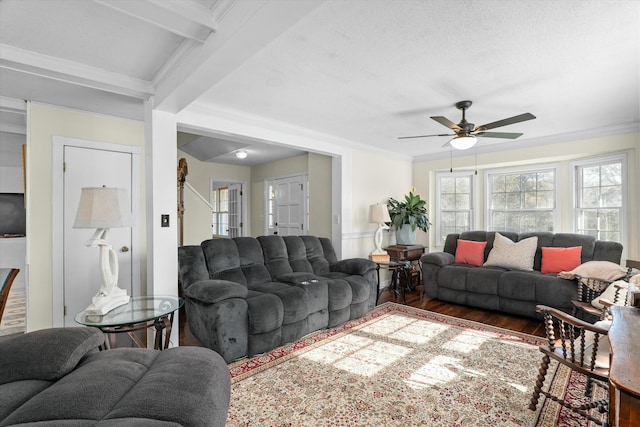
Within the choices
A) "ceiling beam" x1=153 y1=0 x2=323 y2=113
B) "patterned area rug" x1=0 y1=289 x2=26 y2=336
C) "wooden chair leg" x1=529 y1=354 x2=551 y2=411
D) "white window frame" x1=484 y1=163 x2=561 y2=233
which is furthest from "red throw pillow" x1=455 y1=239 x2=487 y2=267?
"patterned area rug" x1=0 y1=289 x2=26 y2=336

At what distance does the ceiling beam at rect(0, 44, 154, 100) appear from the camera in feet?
7.10

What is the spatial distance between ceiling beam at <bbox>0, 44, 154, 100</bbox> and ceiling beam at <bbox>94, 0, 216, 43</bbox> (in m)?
0.99

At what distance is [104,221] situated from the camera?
2.25 m

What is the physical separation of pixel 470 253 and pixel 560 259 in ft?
3.51

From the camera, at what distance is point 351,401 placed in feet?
6.91

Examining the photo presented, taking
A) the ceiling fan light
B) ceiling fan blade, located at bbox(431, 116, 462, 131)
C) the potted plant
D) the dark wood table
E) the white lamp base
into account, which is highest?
ceiling fan blade, located at bbox(431, 116, 462, 131)

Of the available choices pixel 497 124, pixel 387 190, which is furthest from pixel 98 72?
pixel 387 190

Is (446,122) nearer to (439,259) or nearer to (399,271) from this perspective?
(439,259)

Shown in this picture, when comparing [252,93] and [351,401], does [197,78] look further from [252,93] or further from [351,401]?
[351,401]

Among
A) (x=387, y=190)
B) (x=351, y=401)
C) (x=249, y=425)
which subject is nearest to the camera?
(x=249, y=425)

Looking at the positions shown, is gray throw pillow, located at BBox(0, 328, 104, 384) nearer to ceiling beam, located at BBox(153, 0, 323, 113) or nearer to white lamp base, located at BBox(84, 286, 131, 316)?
white lamp base, located at BBox(84, 286, 131, 316)

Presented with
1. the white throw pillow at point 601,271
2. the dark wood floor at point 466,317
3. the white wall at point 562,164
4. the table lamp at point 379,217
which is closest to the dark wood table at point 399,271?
the dark wood floor at point 466,317

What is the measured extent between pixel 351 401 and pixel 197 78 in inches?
95.9

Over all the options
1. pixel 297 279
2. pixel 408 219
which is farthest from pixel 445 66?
pixel 408 219
